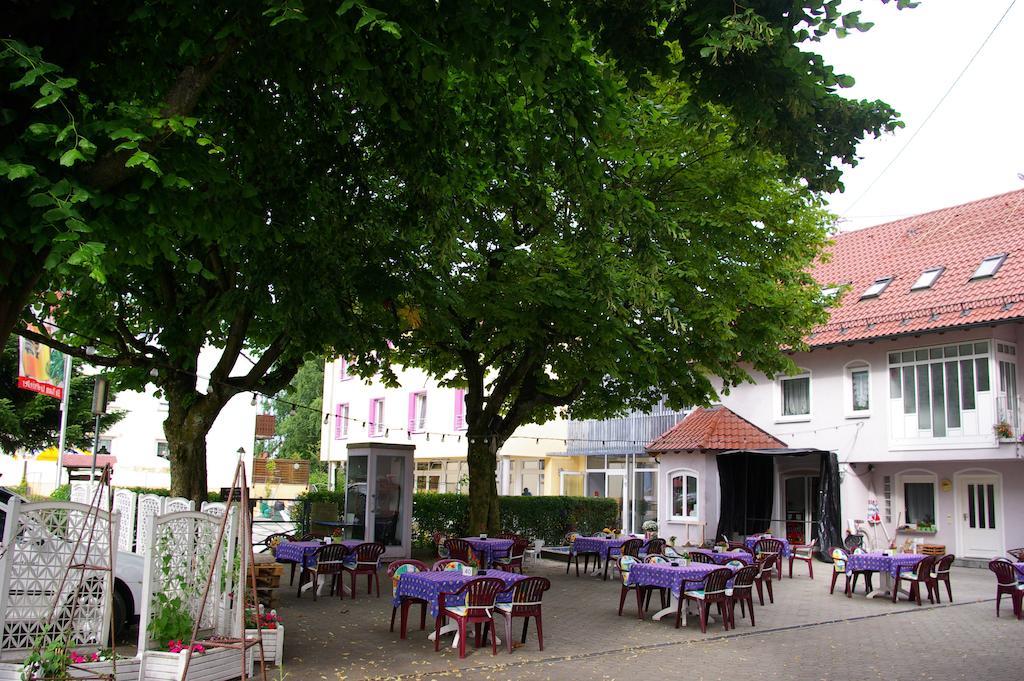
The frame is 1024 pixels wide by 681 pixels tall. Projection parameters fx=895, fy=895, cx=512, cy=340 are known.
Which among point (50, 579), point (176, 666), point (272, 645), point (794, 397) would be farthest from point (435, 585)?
point (794, 397)

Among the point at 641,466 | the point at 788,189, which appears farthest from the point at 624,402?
the point at 641,466

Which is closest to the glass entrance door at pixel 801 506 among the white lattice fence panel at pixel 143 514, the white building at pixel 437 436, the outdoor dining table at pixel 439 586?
the white building at pixel 437 436

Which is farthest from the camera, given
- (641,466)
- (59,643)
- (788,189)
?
(641,466)

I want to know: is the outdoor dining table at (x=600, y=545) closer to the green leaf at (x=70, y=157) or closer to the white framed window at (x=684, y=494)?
the white framed window at (x=684, y=494)

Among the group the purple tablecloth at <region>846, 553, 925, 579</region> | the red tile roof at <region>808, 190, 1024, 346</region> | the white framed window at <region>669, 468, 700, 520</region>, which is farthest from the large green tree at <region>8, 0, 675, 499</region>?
the white framed window at <region>669, 468, 700, 520</region>

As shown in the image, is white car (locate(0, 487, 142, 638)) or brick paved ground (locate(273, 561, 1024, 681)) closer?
brick paved ground (locate(273, 561, 1024, 681))

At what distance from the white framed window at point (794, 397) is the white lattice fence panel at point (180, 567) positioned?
828 inches

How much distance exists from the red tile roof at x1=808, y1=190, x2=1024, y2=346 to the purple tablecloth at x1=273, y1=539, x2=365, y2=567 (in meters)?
13.4

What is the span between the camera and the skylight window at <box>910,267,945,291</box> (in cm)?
2480

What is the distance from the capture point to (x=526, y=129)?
1011 cm

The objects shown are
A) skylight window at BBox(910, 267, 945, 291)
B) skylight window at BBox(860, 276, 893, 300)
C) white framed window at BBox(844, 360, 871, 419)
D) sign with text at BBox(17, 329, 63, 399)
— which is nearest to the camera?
sign with text at BBox(17, 329, 63, 399)

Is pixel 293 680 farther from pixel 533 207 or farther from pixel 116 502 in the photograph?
pixel 116 502

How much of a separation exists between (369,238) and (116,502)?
6.00 metres

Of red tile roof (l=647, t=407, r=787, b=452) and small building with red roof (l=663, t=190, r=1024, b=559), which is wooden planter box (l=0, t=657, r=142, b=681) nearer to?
small building with red roof (l=663, t=190, r=1024, b=559)
